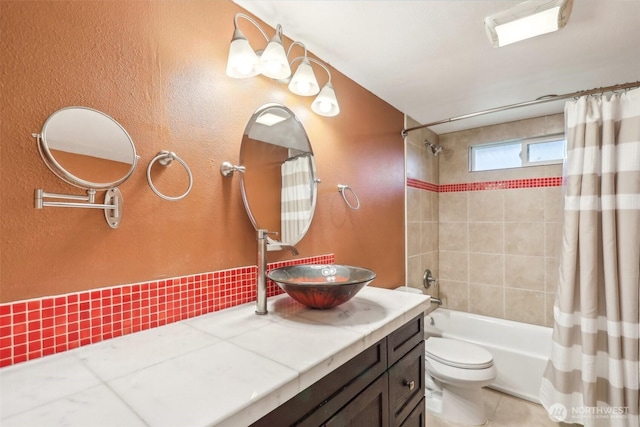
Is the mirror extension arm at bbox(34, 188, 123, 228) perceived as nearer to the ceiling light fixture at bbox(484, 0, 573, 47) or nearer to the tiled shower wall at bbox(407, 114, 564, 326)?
the ceiling light fixture at bbox(484, 0, 573, 47)

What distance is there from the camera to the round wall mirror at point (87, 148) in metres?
0.79

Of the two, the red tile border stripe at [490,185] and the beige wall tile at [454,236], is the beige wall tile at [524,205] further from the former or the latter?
the beige wall tile at [454,236]

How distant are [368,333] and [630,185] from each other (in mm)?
1810

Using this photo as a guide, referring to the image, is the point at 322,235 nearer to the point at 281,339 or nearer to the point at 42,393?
the point at 281,339

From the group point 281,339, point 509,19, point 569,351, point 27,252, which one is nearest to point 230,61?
point 27,252

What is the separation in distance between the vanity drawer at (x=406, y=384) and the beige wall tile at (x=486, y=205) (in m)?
2.09

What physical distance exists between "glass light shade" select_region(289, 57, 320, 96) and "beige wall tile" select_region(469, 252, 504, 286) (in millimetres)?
2456

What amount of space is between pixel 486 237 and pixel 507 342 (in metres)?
0.96

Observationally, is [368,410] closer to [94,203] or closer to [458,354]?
[94,203]

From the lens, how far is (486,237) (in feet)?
9.76

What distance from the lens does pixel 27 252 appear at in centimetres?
76

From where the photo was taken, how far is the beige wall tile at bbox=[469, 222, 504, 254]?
2.90 metres

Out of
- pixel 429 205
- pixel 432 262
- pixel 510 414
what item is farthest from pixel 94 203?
pixel 432 262

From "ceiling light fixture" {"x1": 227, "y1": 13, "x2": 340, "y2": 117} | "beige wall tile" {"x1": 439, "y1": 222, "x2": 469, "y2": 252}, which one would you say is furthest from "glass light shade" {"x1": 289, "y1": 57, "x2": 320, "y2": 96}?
"beige wall tile" {"x1": 439, "y1": 222, "x2": 469, "y2": 252}
